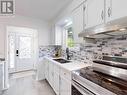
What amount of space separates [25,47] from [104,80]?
16.6ft

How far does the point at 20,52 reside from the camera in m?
5.49

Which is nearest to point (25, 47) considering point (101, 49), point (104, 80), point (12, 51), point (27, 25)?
point (12, 51)

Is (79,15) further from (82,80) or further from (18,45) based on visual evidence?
(18,45)

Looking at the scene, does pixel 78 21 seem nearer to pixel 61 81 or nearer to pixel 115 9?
pixel 115 9

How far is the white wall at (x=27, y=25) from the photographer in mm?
3365

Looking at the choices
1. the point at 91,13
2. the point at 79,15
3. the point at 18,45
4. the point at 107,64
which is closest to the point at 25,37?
the point at 18,45

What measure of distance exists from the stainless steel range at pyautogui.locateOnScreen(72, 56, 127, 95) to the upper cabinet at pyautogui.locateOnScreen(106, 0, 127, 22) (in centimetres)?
60

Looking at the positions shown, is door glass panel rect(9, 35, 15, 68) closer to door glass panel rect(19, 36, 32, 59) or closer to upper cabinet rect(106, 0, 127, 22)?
door glass panel rect(19, 36, 32, 59)

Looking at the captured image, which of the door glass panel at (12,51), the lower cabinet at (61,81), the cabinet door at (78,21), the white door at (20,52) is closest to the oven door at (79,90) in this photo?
the lower cabinet at (61,81)

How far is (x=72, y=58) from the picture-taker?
3.09 metres

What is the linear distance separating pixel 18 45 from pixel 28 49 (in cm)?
55

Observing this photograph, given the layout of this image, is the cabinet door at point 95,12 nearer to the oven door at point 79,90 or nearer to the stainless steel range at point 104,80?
the stainless steel range at point 104,80

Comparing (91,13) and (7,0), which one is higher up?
(7,0)

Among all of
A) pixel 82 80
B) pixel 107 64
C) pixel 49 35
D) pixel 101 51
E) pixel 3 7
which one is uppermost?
pixel 3 7
